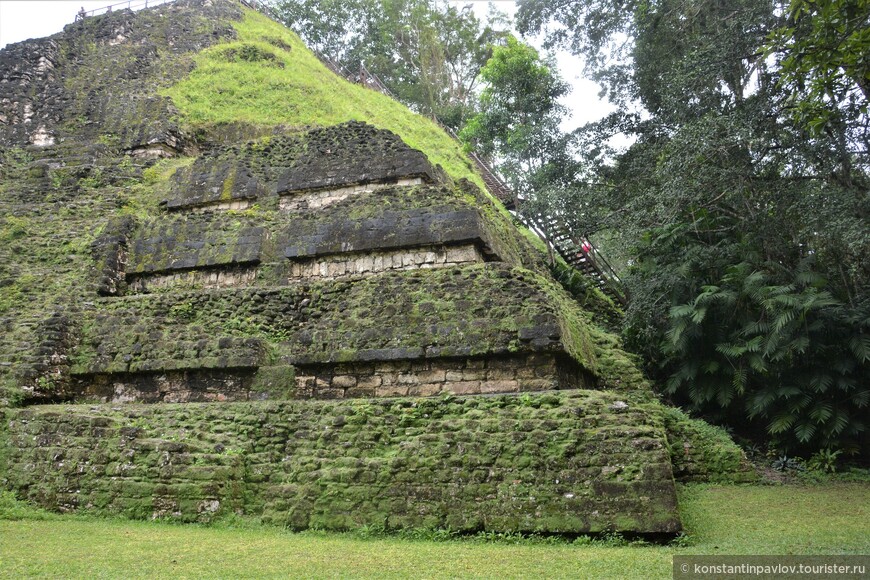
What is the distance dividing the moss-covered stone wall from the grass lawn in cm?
30

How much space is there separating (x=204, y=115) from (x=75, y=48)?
7.25m

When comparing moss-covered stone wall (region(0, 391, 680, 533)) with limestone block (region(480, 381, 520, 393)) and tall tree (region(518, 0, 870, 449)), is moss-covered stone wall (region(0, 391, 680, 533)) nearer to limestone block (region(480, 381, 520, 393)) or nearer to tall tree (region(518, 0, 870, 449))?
limestone block (region(480, 381, 520, 393))

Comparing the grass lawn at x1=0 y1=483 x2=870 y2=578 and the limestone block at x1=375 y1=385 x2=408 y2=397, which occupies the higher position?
the limestone block at x1=375 y1=385 x2=408 y2=397

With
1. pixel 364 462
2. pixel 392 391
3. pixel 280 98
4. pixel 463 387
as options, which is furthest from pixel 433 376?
pixel 280 98

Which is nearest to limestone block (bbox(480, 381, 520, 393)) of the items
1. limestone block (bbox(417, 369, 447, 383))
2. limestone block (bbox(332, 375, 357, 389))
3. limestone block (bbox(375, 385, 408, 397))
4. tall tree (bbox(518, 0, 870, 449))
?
limestone block (bbox(417, 369, 447, 383))

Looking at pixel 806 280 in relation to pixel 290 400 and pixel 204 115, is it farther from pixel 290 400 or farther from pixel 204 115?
pixel 204 115

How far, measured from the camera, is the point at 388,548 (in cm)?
648

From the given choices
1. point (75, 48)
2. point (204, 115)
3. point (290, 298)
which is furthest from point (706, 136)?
point (75, 48)

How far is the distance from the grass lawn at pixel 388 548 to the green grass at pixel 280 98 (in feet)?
39.1

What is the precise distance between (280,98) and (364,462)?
1368 centimetres

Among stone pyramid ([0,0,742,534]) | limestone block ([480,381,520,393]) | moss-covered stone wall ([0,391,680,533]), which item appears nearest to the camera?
moss-covered stone wall ([0,391,680,533])

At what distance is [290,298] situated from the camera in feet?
36.1

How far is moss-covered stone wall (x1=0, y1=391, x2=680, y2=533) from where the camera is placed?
22.9 feet

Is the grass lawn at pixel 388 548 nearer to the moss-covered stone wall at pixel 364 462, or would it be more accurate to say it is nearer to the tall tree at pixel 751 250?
the moss-covered stone wall at pixel 364 462
